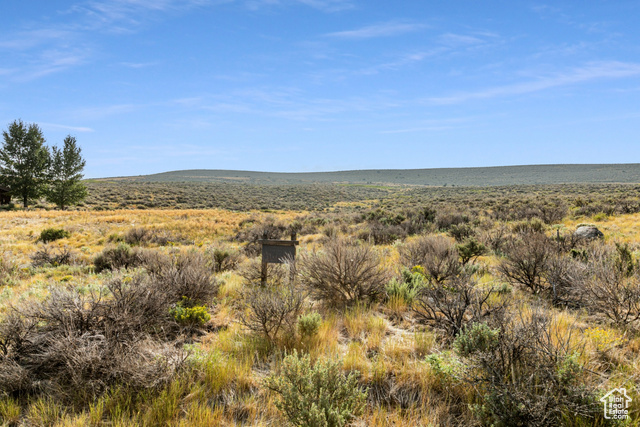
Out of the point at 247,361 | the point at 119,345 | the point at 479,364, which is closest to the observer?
the point at 479,364

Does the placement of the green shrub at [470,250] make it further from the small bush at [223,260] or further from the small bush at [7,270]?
the small bush at [7,270]

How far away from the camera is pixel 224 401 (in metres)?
3.06

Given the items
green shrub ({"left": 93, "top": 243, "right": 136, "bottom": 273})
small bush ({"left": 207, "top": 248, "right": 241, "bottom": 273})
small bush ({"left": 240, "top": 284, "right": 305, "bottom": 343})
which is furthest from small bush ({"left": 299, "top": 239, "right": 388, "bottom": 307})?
green shrub ({"left": 93, "top": 243, "right": 136, "bottom": 273})

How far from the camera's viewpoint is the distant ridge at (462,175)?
9800 centimetres

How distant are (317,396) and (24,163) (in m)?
50.9

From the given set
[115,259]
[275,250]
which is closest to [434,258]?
[275,250]

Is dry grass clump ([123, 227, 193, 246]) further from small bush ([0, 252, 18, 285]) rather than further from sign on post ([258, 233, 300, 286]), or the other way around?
sign on post ([258, 233, 300, 286])

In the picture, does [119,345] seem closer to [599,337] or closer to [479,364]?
[479,364]

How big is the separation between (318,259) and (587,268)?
14.6ft

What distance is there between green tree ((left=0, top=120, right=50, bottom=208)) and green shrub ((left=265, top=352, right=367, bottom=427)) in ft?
158

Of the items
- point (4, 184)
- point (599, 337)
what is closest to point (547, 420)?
point (599, 337)

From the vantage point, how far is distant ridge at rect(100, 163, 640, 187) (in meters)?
98.0

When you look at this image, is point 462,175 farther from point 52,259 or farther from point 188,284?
point 188,284

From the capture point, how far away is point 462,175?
127m
